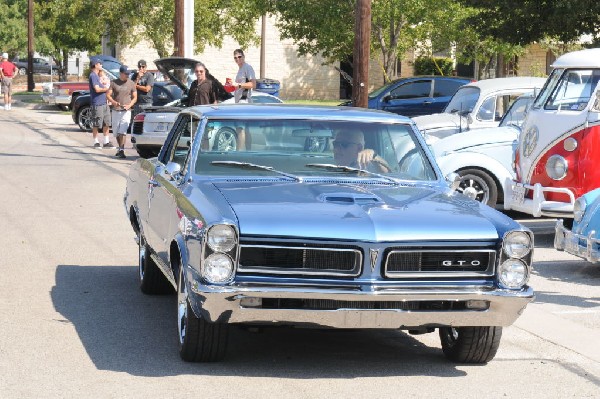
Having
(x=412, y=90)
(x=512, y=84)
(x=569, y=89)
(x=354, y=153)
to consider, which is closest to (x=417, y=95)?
(x=412, y=90)

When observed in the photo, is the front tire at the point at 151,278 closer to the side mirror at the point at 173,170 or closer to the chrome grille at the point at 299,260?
the side mirror at the point at 173,170

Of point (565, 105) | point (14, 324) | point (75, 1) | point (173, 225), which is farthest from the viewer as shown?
point (75, 1)

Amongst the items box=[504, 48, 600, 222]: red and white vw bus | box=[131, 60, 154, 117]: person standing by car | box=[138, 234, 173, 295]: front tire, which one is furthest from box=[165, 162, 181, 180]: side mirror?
box=[131, 60, 154, 117]: person standing by car

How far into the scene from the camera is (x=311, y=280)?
21.7 feet

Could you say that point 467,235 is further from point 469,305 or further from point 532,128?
point 532,128

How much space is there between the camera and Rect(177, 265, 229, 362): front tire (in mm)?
6922

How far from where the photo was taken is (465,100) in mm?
18953

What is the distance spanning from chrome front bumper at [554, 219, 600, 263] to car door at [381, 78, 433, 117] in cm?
1596

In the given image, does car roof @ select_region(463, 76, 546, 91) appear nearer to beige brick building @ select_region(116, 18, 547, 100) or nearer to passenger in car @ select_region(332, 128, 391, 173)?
passenger in car @ select_region(332, 128, 391, 173)

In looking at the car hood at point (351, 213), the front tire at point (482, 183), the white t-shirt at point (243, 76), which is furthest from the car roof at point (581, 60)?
the white t-shirt at point (243, 76)

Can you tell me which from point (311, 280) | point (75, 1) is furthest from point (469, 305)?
point (75, 1)

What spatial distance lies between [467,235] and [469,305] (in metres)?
0.41

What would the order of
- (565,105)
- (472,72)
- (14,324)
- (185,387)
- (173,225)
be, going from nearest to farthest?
(185,387) → (173,225) → (14,324) → (565,105) → (472,72)

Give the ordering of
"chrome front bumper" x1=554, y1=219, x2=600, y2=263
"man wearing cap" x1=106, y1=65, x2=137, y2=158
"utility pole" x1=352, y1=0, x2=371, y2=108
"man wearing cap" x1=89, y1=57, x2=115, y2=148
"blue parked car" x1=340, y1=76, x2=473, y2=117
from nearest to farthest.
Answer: "chrome front bumper" x1=554, y1=219, x2=600, y2=263 → "utility pole" x1=352, y1=0, x2=371, y2=108 → "man wearing cap" x1=106, y1=65, x2=137, y2=158 → "man wearing cap" x1=89, y1=57, x2=115, y2=148 → "blue parked car" x1=340, y1=76, x2=473, y2=117
